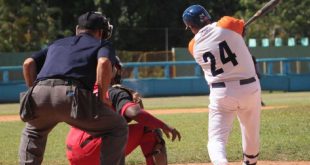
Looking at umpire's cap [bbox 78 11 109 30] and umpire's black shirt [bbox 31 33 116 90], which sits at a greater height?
umpire's cap [bbox 78 11 109 30]

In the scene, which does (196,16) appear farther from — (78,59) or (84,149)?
(84,149)

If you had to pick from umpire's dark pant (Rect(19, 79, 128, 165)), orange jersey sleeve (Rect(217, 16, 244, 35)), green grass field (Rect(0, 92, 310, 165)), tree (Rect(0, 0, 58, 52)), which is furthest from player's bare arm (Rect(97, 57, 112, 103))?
tree (Rect(0, 0, 58, 52))

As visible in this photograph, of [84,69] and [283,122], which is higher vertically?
[84,69]

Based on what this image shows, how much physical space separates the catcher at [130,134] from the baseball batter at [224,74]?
26.8 inches

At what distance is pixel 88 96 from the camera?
18.0 feet

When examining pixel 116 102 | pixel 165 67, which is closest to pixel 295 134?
pixel 116 102

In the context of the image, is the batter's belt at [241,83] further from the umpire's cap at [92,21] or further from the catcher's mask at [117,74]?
the umpire's cap at [92,21]

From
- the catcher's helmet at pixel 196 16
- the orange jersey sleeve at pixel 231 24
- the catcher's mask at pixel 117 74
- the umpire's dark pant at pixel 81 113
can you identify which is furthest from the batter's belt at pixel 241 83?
the umpire's dark pant at pixel 81 113

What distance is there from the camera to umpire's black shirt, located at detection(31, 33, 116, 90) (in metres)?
5.53

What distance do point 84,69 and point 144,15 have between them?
131ft

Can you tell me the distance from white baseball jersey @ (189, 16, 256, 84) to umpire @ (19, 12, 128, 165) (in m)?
1.32

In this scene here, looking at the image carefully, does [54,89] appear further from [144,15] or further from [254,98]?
[144,15]

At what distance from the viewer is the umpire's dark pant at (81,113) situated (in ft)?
17.9

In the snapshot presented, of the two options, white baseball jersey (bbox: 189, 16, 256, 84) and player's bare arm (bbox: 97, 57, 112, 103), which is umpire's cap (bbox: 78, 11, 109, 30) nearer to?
player's bare arm (bbox: 97, 57, 112, 103)
